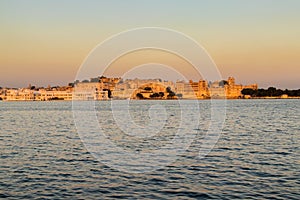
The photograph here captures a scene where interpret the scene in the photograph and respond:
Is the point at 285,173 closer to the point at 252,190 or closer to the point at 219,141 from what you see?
the point at 252,190

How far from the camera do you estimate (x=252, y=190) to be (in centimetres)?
2205

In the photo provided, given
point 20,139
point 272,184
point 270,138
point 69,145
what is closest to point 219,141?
point 270,138

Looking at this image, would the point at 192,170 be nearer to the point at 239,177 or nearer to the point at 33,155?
the point at 239,177

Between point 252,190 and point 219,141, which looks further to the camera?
point 219,141

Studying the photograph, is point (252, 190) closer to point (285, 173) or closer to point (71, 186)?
point (285, 173)

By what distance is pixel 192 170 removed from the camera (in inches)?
1094

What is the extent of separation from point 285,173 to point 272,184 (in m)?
3.42

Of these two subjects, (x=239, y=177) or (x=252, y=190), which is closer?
(x=252, y=190)

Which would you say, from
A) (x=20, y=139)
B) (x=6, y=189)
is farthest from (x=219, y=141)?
(x=6, y=189)

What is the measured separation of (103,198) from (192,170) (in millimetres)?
8999

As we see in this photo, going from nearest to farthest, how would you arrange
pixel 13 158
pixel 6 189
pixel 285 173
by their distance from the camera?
Result: pixel 6 189 < pixel 285 173 < pixel 13 158

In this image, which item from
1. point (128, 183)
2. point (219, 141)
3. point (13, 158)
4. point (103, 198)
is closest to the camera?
point (103, 198)

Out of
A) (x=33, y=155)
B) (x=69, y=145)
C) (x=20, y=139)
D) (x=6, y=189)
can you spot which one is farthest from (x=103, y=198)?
(x=20, y=139)

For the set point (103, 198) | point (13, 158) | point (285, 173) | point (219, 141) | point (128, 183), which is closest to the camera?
point (103, 198)
